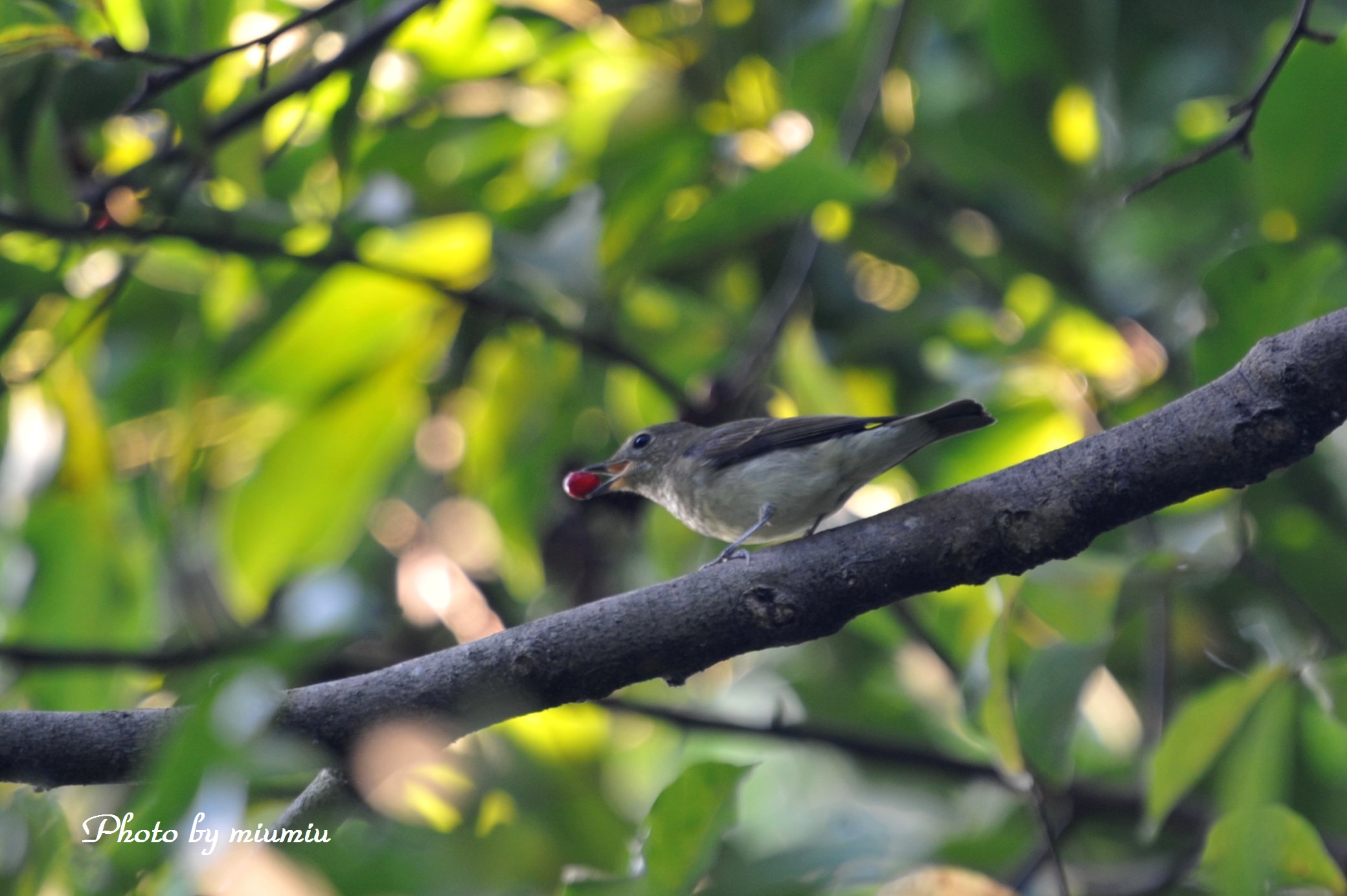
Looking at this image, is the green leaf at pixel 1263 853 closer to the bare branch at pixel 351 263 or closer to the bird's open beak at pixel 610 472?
the bare branch at pixel 351 263

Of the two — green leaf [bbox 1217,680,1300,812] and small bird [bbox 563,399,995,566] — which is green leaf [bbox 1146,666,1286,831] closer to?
green leaf [bbox 1217,680,1300,812]

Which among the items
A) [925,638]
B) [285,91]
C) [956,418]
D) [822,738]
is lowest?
[822,738]

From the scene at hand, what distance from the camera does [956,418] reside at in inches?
116

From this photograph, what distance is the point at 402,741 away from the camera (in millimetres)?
2174

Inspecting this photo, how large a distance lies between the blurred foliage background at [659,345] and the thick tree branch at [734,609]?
0.68 m

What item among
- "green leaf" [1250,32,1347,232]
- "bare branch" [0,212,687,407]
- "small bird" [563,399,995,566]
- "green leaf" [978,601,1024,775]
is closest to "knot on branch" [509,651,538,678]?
"small bird" [563,399,995,566]

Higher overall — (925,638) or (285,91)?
(285,91)

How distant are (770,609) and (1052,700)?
3.46 feet

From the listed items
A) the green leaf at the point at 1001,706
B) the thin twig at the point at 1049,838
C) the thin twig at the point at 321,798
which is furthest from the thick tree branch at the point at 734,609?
the thin twig at the point at 1049,838

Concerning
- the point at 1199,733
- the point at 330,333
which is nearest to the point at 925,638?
the point at 1199,733

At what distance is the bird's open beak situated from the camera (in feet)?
13.1

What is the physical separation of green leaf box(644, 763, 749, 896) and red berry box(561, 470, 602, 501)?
158 centimetres

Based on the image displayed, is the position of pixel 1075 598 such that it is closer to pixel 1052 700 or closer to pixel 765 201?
pixel 1052 700

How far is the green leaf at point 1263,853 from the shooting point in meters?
2.44
